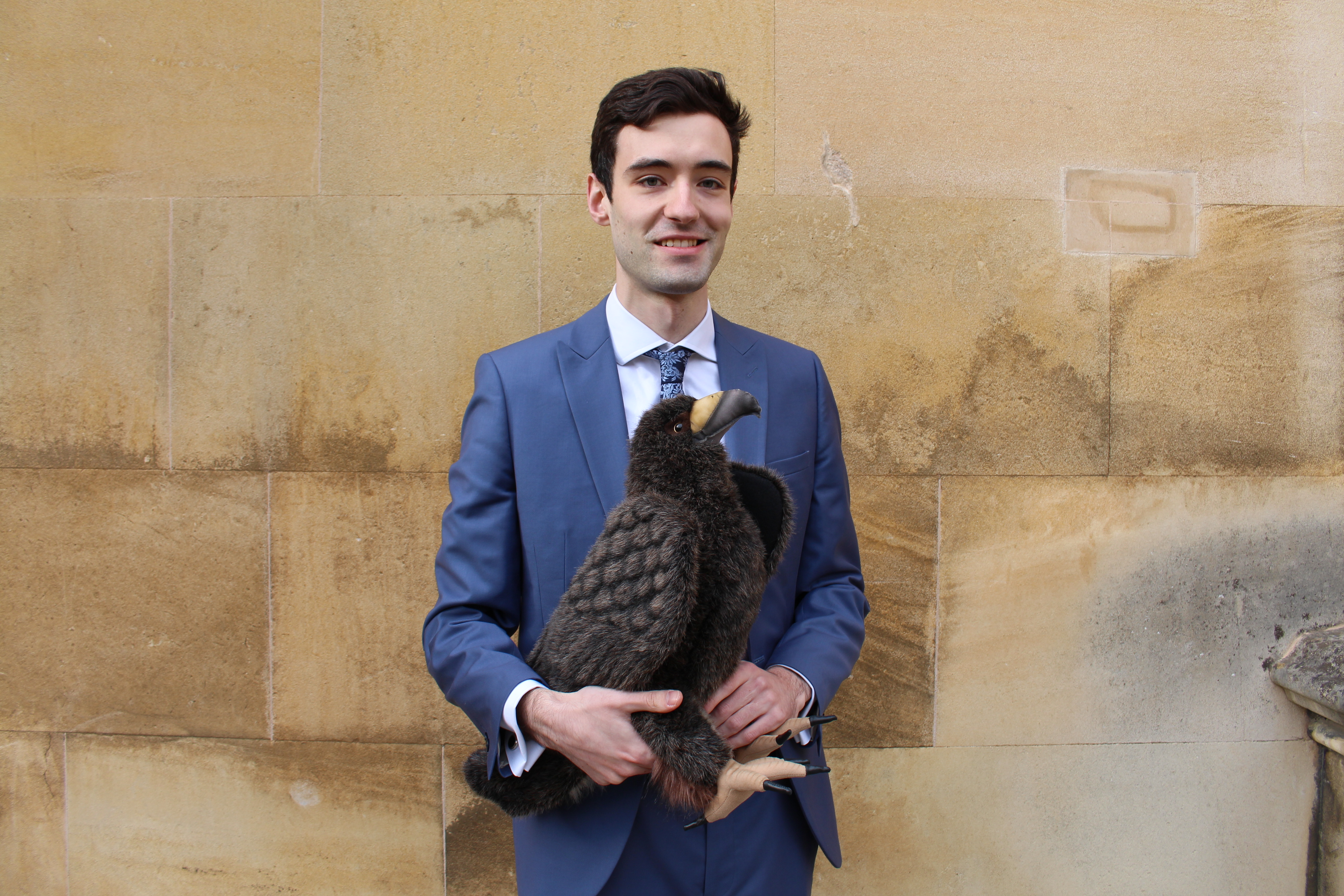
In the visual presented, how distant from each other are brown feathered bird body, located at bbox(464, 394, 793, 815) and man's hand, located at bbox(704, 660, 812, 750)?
40 millimetres

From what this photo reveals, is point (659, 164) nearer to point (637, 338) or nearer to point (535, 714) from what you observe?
point (637, 338)

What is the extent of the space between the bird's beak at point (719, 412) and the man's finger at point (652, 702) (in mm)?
483

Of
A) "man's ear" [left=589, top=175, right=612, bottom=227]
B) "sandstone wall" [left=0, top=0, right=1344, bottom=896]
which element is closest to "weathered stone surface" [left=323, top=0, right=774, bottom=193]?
"sandstone wall" [left=0, top=0, right=1344, bottom=896]

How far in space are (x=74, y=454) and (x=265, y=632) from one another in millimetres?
1069

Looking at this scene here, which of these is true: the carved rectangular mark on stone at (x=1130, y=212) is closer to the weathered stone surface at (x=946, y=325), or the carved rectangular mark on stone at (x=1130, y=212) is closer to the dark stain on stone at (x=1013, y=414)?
the weathered stone surface at (x=946, y=325)

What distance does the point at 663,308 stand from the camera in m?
1.87

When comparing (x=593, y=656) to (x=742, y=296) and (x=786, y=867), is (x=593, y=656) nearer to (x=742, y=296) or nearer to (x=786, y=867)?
(x=786, y=867)

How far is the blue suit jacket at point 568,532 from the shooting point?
1.71 metres

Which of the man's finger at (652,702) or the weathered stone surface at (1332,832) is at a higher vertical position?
the man's finger at (652,702)

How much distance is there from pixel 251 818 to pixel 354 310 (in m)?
2.13

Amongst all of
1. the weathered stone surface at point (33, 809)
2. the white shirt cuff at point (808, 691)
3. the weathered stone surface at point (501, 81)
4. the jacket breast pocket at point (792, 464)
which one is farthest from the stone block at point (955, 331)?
the weathered stone surface at point (33, 809)

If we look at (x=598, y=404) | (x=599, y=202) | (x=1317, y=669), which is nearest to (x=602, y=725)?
(x=598, y=404)

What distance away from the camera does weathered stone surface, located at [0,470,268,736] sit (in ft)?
10.0

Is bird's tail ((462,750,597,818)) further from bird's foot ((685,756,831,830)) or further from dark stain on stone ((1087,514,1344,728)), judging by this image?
dark stain on stone ((1087,514,1344,728))
